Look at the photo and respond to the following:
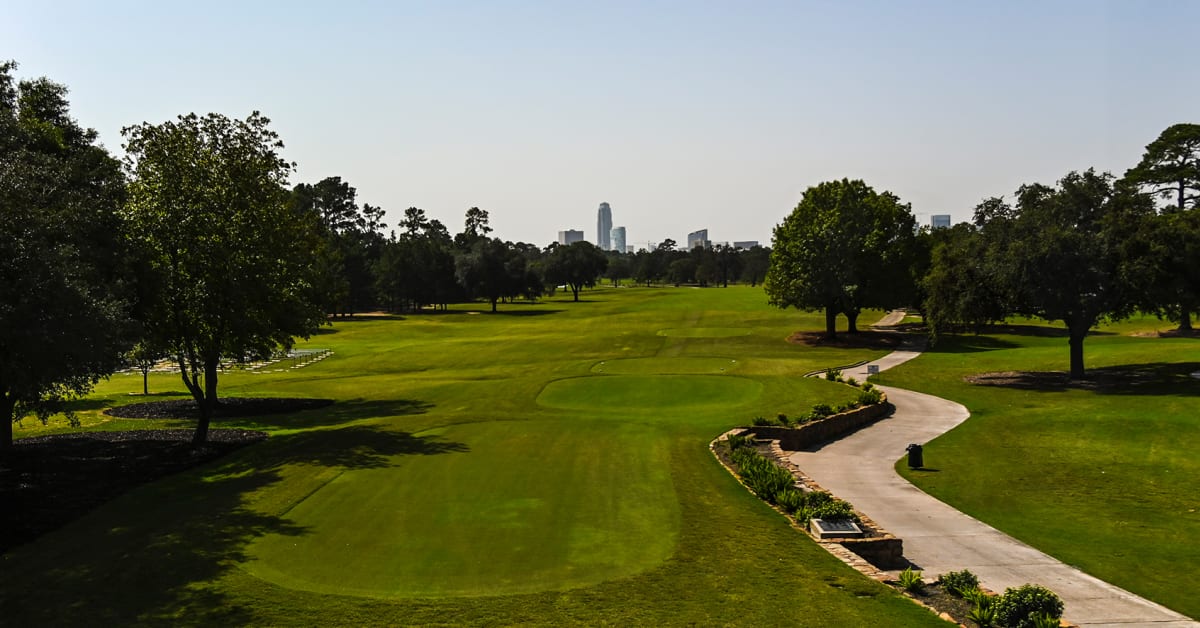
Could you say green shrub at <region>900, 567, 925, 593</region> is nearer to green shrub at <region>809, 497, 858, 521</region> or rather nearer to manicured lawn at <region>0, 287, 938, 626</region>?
manicured lawn at <region>0, 287, 938, 626</region>

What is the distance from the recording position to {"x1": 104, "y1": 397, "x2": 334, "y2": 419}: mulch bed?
40625mm

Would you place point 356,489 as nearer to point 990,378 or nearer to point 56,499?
point 56,499

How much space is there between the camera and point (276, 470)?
86.1 ft

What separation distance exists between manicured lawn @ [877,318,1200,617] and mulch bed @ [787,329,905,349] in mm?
21718

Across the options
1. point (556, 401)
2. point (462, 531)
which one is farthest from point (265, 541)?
point (556, 401)

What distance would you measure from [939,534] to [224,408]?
3687cm

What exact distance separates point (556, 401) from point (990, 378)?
29.4m

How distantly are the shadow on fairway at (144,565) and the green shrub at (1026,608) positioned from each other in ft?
43.3

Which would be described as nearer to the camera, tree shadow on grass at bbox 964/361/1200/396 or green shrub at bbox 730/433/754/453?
green shrub at bbox 730/433/754/453

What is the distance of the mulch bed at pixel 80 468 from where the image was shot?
2105 centimetres

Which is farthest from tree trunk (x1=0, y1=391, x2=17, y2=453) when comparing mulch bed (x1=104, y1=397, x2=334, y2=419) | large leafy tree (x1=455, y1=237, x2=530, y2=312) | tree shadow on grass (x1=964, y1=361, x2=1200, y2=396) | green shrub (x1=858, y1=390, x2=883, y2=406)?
large leafy tree (x1=455, y1=237, x2=530, y2=312)

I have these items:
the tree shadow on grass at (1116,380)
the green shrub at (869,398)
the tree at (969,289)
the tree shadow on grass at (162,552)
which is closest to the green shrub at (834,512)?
the tree shadow on grass at (162,552)

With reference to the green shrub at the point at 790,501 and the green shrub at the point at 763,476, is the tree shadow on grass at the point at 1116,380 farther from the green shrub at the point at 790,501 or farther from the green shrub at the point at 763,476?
the green shrub at the point at 790,501

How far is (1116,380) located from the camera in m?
46.6
